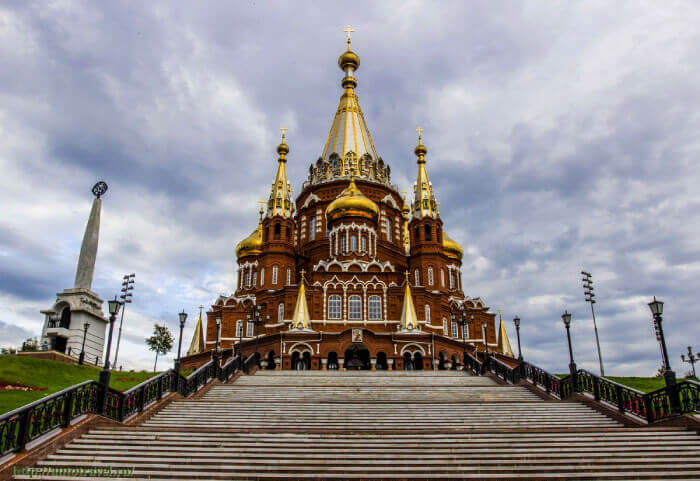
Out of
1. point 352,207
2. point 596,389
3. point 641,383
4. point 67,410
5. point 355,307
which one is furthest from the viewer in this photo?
point 352,207

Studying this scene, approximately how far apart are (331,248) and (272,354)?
10.3 meters

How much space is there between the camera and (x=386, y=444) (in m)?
10.9

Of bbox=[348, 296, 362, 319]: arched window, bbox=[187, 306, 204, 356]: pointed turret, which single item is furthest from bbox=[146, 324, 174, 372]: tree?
bbox=[348, 296, 362, 319]: arched window

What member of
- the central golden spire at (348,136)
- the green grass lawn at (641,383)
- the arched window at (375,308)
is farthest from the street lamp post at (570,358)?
the central golden spire at (348,136)

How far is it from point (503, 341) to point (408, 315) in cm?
1509

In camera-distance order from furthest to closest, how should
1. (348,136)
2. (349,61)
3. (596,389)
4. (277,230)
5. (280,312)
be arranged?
1. (349,61)
2. (348,136)
3. (277,230)
4. (280,312)
5. (596,389)

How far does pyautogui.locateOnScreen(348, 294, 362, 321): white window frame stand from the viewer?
122 feet

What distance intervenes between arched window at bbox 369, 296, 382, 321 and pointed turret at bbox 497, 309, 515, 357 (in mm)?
14999

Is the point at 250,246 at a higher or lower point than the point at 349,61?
lower

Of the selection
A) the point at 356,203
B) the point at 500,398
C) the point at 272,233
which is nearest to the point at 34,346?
the point at 272,233

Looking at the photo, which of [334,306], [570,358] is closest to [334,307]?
[334,306]

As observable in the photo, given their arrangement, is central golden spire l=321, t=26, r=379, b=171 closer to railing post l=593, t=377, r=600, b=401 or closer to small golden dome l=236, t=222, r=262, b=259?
small golden dome l=236, t=222, r=262, b=259

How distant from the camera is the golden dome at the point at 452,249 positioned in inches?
1948

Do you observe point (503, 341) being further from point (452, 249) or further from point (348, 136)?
point (348, 136)
